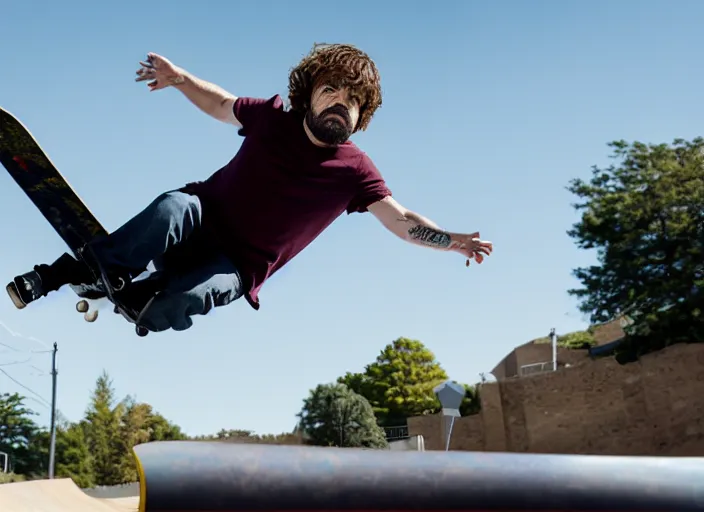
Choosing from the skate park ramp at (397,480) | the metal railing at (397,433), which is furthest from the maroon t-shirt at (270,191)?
the metal railing at (397,433)

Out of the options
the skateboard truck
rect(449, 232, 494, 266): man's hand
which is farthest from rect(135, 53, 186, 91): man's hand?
rect(449, 232, 494, 266): man's hand

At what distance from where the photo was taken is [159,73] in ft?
14.7

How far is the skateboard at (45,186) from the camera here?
435cm

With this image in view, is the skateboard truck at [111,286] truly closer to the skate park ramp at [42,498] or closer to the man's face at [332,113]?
the man's face at [332,113]

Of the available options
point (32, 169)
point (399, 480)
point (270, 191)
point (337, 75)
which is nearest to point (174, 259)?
point (270, 191)

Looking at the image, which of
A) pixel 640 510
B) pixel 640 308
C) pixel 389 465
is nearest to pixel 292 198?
pixel 389 465

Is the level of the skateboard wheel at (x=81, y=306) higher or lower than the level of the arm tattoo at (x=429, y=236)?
lower

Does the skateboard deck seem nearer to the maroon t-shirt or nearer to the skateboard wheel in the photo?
the skateboard wheel

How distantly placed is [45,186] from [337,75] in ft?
5.55

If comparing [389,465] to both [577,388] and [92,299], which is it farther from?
[577,388]

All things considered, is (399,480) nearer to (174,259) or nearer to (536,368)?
(174,259)

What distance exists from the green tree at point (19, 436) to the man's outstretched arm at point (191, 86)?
40064 mm

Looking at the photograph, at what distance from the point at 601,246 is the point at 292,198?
1137 inches

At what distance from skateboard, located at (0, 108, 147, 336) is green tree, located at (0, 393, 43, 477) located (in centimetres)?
3971
